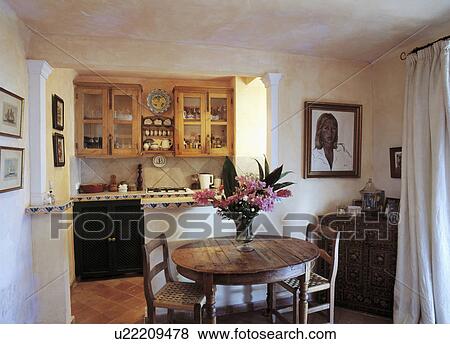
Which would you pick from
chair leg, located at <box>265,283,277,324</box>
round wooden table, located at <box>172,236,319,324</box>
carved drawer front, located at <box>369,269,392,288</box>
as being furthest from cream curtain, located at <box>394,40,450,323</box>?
chair leg, located at <box>265,283,277,324</box>

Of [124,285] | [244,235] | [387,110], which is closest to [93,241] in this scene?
[124,285]

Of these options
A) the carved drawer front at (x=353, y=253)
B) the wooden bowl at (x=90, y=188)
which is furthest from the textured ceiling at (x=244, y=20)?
the wooden bowl at (x=90, y=188)

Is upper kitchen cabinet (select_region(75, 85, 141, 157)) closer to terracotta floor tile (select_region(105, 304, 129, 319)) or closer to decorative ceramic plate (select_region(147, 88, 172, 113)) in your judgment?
decorative ceramic plate (select_region(147, 88, 172, 113))

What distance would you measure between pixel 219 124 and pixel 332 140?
5.30ft

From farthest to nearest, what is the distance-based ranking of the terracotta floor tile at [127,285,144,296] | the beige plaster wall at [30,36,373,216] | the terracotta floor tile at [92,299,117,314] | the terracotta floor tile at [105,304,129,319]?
the terracotta floor tile at [127,285,144,296] < the terracotta floor tile at [92,299,117,314] < the terracotta floor tile at [105,304,129,319] < the beige plaster wall at [30,36,373,216]

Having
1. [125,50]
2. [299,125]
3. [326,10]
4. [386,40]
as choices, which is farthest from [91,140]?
[386,40]

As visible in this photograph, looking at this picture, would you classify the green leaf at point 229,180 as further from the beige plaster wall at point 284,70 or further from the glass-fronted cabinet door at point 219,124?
the glass-fronted cabinet door at point 219,124

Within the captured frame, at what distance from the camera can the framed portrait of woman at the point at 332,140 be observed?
110 inches

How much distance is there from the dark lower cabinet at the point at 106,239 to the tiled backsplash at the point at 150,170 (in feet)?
2.13

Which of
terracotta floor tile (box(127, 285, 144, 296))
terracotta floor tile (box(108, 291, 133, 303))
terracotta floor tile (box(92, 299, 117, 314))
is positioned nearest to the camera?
terracotta floor tile (box(92, 299, 117, 314))

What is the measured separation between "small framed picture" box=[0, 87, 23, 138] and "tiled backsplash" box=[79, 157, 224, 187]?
1914 mm

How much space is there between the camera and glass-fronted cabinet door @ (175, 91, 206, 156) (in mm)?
3898

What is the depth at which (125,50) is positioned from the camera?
7.88 feet
